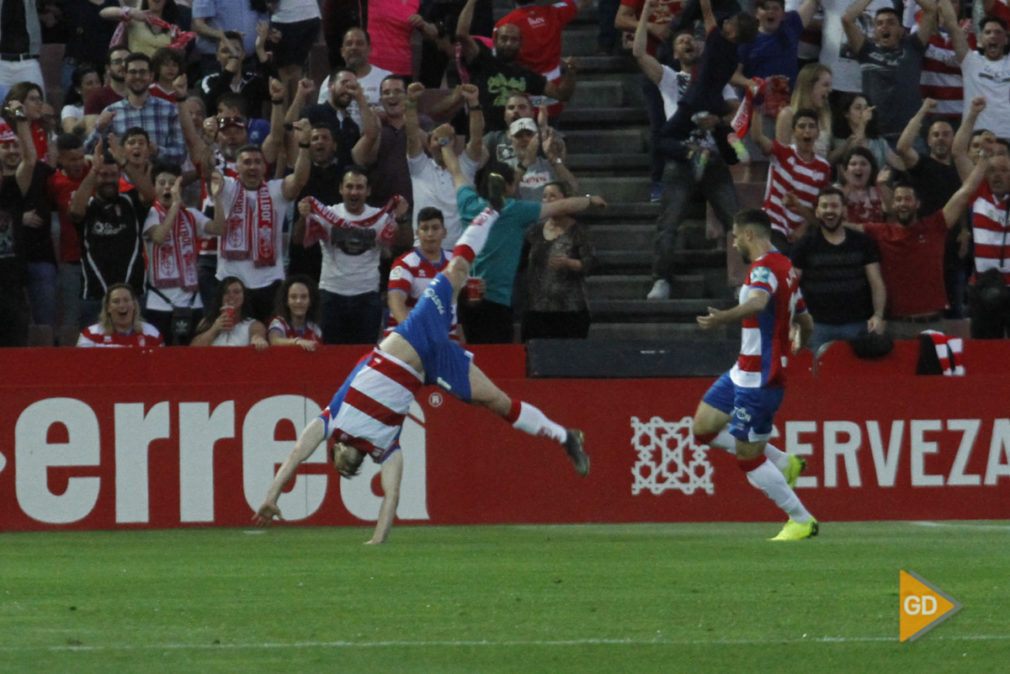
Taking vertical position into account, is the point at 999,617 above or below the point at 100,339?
above

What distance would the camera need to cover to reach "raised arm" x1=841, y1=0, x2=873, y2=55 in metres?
16.6

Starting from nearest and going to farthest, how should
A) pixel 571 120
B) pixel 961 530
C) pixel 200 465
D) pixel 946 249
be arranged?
pixel 961 530
pixel 200 465
pixel 946 249
pixel 571 120

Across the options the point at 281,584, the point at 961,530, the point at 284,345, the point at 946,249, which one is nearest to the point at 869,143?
the point at 946,249

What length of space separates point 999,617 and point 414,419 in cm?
655

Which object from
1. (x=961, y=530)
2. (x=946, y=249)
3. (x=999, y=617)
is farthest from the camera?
(x=946, y=249)

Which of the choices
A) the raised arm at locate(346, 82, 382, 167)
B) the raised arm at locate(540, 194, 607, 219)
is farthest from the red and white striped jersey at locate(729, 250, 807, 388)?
the raised arm at locate(346, 82, 382, 167)

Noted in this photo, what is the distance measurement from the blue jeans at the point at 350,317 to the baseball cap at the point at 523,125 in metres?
1.88

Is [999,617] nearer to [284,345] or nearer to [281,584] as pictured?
[281,584]

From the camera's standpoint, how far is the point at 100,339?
13.7 meters

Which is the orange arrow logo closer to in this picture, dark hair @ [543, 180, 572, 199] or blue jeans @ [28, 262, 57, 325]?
dark hair @ [543, 180, 572, 199]

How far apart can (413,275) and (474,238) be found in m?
1.59

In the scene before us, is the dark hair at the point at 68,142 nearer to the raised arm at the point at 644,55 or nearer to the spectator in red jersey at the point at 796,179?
the raised arm at the point at 644,55

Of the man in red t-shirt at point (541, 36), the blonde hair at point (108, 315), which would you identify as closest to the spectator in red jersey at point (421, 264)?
the blonde hair at point (108, 315)

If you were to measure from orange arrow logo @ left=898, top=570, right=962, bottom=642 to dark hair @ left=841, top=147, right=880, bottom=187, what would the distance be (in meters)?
6.85
